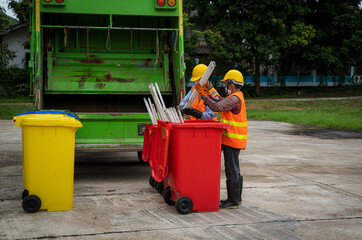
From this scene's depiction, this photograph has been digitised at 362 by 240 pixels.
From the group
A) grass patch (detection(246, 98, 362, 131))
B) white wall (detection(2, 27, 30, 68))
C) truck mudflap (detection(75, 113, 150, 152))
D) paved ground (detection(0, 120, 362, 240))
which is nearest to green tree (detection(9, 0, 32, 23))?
white wall (detection(2, 27, 30, 68))

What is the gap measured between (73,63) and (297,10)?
2380 centimetres

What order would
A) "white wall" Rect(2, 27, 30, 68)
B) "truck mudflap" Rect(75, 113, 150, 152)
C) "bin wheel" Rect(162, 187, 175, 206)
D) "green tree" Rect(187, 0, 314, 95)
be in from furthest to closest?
1. "white wall" Rect(2, 27, 30, 68)
2. "green tree" Rect(187, 0, 314, 95)
3. "truck mudflap" Rect(75, 113, 150, 152)
4. "bin wheel" Rect(162, 187, 175, 206)

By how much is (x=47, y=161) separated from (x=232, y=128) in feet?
6.35

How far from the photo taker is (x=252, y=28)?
28016 mm

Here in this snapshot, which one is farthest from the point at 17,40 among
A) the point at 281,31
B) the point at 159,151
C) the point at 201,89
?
the point at 201,89

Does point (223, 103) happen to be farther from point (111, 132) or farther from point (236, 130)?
point (111, 132)

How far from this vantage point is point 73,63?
755 centimetres

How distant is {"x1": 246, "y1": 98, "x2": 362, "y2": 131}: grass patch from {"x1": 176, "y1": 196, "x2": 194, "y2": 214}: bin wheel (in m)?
10.8

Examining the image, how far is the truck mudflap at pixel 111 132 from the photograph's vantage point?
6.32 metres

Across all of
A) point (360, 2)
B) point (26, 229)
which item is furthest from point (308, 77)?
point (26, 229)

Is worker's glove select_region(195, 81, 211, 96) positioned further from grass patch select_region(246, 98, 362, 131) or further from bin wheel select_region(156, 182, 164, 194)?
grass patch select_region(246, 98, 362, 131)

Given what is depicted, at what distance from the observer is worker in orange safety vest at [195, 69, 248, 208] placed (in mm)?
4938

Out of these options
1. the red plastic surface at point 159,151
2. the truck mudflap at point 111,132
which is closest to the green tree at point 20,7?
the truck mudflap at point 111,132

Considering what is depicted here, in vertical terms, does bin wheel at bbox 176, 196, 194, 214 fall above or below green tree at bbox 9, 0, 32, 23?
below
